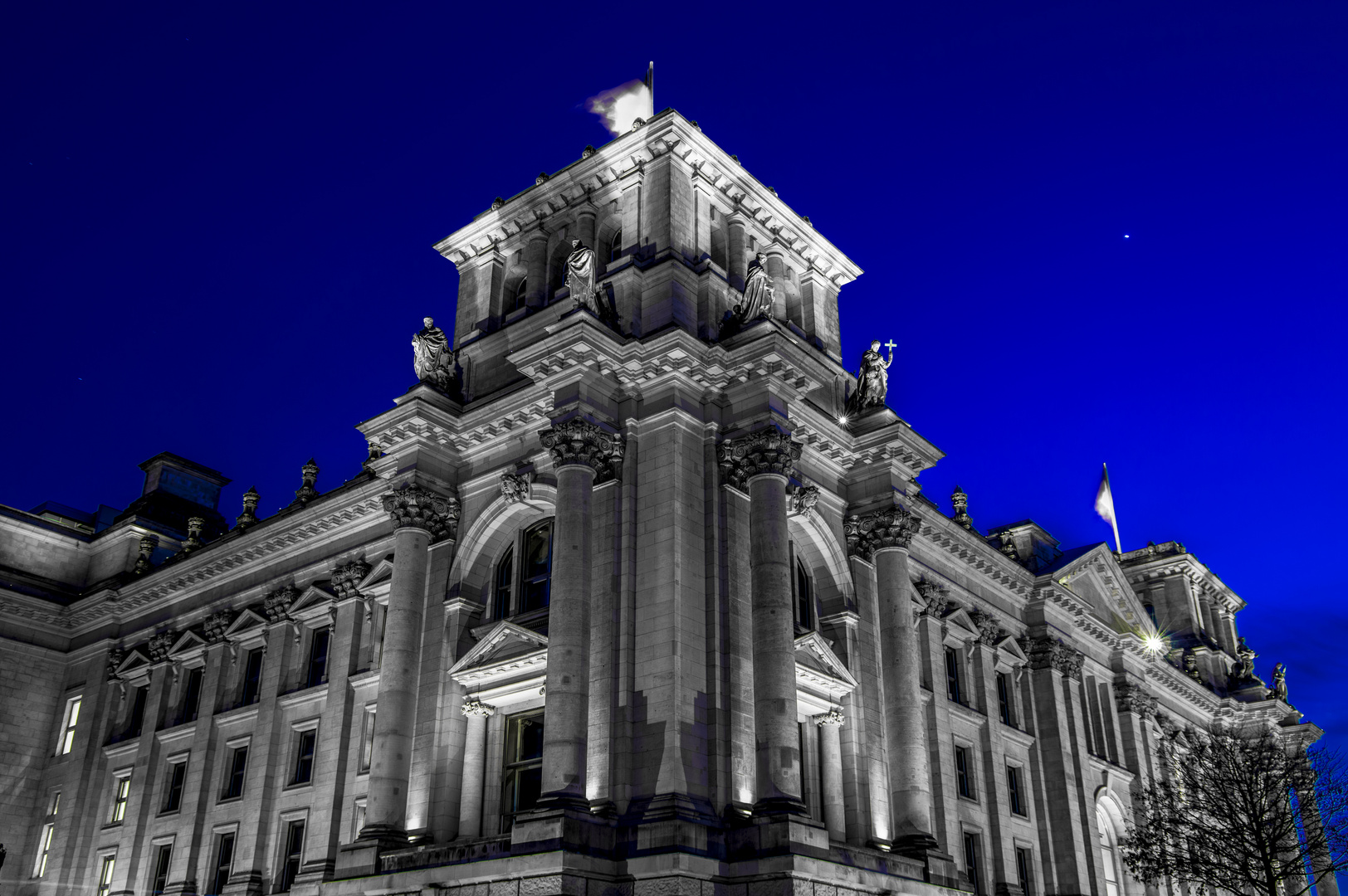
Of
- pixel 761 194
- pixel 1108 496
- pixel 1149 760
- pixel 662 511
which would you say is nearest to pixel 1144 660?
pixel 1149 760

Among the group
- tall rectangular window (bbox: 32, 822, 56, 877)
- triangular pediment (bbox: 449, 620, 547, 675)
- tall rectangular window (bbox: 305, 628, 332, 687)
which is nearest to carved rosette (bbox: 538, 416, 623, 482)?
triangular pediment (bbox: 449, 620, 547, 675)

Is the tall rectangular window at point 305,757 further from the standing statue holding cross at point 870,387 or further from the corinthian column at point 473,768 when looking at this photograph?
the standing statue holding cross at point 870,387

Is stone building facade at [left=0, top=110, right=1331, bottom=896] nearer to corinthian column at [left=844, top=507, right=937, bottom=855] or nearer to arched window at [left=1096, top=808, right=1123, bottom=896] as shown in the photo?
corinthian column at [left=844, top=507, right=937, bottom=855]

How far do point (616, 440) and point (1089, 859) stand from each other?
28.6 m

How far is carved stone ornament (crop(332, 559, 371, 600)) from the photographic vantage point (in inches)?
1577

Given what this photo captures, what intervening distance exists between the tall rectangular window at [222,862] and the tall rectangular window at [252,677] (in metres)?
4.66

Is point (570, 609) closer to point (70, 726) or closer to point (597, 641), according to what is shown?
point (597, 641)

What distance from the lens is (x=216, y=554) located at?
148 feet

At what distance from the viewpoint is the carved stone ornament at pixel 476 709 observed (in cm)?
3106

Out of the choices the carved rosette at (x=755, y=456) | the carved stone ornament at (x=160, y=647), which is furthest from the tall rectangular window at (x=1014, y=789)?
the carved stone ornament at (x=160, y=647)

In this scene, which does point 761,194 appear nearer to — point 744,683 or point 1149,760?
point 744,683

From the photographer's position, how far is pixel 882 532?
35219mm

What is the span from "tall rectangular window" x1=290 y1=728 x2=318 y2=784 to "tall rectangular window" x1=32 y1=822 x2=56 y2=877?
13.3 m

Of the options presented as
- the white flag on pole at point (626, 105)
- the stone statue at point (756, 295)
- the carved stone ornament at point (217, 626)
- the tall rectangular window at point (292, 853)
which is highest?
the white flag on pole at point (626, 105)
